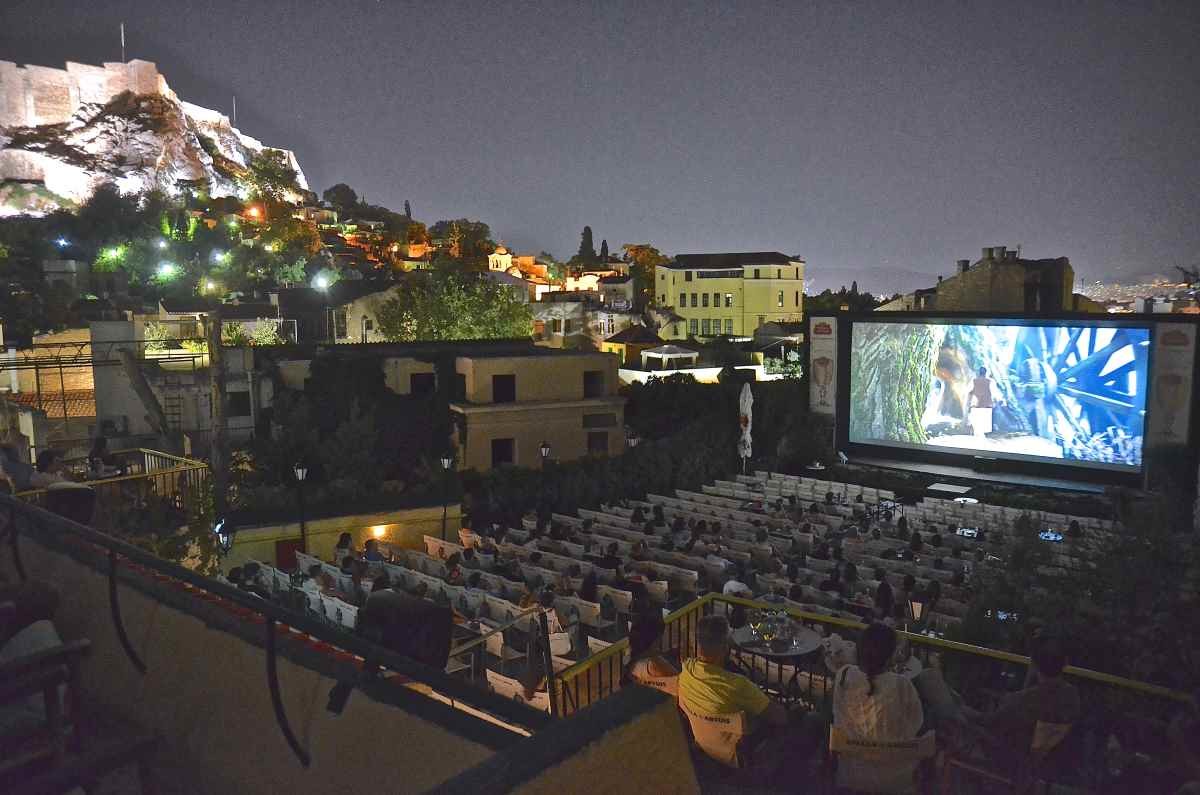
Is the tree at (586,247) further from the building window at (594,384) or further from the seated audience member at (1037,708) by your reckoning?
the seated audience member at (1037,708)

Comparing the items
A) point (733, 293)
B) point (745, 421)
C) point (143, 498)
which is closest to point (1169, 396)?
point (745, 421)

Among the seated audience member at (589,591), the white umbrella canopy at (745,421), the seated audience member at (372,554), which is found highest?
the white umbrella canopy at (745,421)

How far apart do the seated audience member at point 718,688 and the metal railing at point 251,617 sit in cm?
151

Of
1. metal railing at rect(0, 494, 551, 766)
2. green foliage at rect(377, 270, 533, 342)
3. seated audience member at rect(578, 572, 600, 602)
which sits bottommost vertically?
seated audience member at rect(578, 572, 600, 602)

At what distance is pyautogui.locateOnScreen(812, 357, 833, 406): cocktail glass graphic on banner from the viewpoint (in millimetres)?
26000

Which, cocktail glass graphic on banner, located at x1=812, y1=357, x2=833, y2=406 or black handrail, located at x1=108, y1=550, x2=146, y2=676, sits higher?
black handrail, located at x1=108, y1=550, x2=146, y2=676

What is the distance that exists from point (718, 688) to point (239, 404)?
24.7 m

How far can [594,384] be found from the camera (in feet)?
90.9

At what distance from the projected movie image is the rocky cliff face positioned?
83.8m

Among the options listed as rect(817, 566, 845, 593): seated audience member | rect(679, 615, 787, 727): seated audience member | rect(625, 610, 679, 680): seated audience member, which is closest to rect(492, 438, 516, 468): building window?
rect(817, 566, 845, 593): seated audience member

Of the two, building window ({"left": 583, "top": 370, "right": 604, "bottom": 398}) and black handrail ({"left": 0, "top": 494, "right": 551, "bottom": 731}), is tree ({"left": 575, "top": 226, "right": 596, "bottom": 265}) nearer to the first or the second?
building window ({"left": 583, "top": 370, "right": 604, "bottom": 398})

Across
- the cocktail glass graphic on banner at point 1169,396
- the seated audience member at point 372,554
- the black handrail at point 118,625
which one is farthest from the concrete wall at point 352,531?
the cocktail glass graphic on banner at point 1169,396

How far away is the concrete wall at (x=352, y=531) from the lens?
581 inches

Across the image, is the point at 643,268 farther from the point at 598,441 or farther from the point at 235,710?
the point at 235,710
